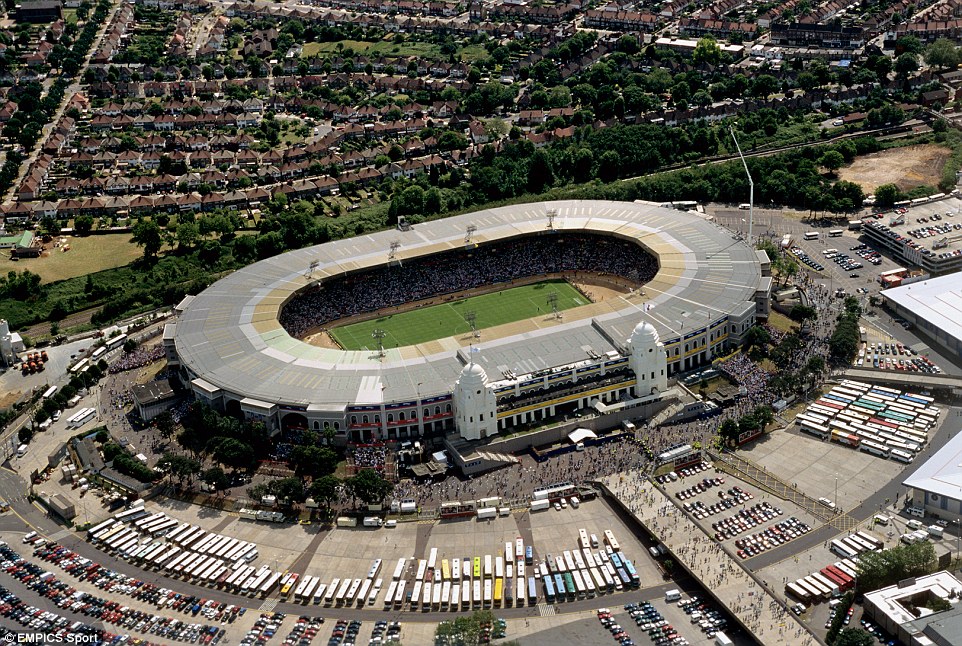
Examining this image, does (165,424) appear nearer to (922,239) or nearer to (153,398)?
(153,398)

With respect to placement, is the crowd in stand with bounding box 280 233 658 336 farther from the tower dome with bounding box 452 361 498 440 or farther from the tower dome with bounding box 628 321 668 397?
the tower dome with bounding box 452 361 498 440

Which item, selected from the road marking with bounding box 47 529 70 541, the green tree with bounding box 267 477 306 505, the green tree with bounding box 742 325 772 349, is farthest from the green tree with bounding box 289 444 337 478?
the green tree with bounding box 742 325 772 349

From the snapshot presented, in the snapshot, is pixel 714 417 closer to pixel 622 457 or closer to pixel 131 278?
pixel 622 457

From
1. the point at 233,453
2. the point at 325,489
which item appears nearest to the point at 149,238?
the point at 233,453

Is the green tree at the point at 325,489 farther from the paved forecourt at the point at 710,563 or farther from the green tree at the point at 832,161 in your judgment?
the green tree at the point at 832,161

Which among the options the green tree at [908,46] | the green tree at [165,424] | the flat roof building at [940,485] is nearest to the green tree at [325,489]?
the green tree at [165,424]
